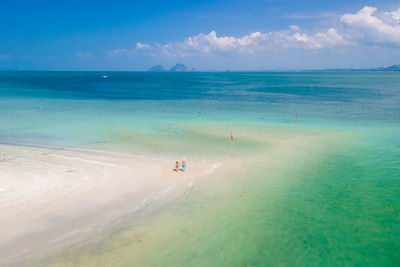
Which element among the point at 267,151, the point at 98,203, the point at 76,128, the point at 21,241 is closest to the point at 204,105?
the point at 76,128

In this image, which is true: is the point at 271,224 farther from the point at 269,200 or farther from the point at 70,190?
the point at 70,190

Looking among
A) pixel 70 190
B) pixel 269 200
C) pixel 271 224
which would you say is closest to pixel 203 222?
pixel 271 224

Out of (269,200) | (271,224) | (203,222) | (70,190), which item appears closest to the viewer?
(271,224)

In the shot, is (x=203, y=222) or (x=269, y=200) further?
(x=269, y=200)

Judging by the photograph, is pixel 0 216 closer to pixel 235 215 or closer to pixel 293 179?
pixel 235 215

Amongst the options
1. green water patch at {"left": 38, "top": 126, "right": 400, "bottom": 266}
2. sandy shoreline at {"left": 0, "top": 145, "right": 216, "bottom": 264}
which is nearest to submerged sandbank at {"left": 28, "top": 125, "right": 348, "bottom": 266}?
green water patch at {"left": 38, "top": 126, "right": 400, "bottom": 266}

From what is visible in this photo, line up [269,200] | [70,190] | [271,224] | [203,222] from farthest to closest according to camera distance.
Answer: [70,190] < [269,200] < [203,222] < [271,224]

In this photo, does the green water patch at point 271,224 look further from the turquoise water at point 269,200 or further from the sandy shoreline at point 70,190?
the sandy shoreline at point 70,190

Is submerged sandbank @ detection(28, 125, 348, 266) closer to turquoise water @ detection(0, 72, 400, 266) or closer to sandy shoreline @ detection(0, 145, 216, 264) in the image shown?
turquoise water @ detection(0, 72, 400, 266)

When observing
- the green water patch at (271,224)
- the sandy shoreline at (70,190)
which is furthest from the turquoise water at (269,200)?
the sandy shoreline at (70,190)
